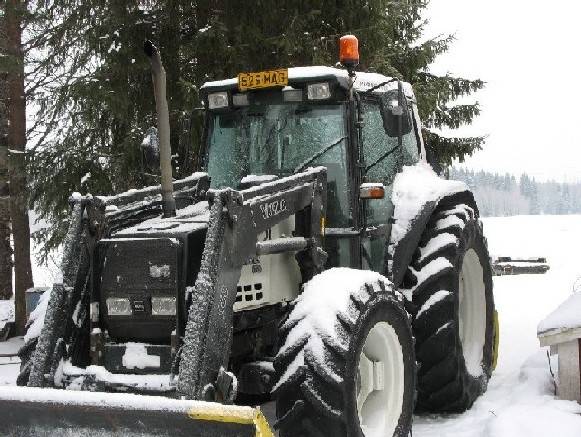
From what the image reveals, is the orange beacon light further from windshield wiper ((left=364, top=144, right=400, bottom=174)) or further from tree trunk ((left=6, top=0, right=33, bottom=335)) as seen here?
tree trunk ((left=6, top=0, right=33, bottom=335))

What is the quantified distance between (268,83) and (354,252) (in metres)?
1.39

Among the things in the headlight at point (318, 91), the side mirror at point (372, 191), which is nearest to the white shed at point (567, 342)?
the side mirror at point (372, 191)

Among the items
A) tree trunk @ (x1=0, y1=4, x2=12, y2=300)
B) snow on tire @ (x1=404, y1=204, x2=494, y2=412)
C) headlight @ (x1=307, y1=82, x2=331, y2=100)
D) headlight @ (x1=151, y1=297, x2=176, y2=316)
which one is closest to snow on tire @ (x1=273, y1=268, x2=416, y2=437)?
headlight @ (x1=151, y1=297, x2=176, y2=316)

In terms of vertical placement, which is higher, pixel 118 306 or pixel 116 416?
pixel 118 306

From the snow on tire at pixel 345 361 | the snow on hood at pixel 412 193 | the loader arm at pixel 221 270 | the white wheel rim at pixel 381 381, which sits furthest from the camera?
the snow on hood at pixel 412 193

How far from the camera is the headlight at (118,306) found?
4.16 metres

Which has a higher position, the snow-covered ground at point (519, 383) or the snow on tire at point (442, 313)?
the snow on tire at point (442, 313)

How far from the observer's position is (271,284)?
4668 mm

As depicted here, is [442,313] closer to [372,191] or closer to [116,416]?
[372,191]

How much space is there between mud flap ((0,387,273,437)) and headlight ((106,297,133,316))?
768 mm

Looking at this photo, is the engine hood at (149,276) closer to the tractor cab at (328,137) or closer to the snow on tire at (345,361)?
the snow on tire at (345,361)

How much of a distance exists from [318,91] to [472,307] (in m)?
2.74

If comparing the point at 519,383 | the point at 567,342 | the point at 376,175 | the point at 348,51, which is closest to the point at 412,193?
the point at 376,175

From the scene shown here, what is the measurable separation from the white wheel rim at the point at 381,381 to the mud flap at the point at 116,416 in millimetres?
1557
